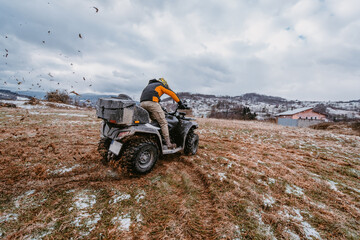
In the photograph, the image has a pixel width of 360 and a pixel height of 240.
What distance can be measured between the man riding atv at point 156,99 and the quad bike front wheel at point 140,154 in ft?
1.85

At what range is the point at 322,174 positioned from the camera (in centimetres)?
411

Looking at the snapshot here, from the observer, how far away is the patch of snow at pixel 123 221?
6.37 feet

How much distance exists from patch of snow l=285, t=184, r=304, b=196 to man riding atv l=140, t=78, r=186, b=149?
9.16 ft

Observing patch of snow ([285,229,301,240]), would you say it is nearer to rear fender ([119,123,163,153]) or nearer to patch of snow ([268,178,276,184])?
patch of snow ([268,178,276,184])

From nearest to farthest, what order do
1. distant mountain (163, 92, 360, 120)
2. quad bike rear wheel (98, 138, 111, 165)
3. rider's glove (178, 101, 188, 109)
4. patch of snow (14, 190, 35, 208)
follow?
1. patch of snow (14, 190, 35, 208)
2. quad bike rear wheel (98, 138, 111, 165)
3. rider's glove (178, 101, 188, 109)
4. distant mountain (163, 92, 360, 120)

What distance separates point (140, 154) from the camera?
312 centimetres

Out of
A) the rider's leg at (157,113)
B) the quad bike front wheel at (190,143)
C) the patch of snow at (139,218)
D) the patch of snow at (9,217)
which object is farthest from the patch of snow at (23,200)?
the quad bike front wheel at (190,143)

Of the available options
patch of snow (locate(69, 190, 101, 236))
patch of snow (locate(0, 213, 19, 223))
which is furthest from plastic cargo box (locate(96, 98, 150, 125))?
patch of snow (locate(0, 213, 19, 223))

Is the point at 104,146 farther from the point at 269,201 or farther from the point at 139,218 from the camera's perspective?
the point at 269,201

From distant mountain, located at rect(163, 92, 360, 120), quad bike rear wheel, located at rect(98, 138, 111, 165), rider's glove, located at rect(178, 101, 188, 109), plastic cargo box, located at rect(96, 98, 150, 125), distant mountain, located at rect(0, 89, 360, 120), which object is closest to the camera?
plastic cargo box, located at rect(96, 98, 150, 125)

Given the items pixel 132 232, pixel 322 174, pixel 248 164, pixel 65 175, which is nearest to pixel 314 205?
pixel 248 164

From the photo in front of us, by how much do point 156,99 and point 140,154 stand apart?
1.38 metres

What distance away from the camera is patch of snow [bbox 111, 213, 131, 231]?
6.37 feet

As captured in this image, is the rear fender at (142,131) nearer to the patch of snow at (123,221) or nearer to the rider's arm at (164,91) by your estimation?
the rider's arm at (164,91)
